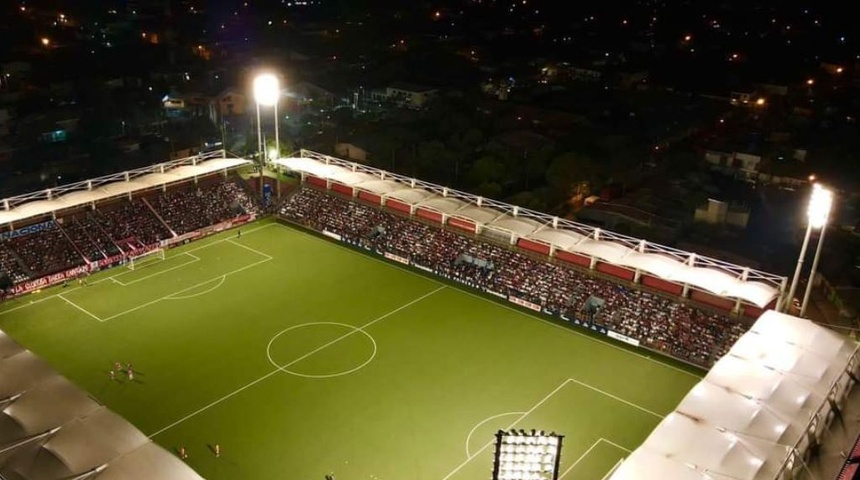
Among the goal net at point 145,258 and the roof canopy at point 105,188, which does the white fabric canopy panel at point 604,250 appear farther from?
the goal net at point 145,258

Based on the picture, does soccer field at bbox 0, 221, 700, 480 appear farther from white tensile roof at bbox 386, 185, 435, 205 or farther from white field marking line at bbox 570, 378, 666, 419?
white tensile roof at bbox 386, 185, 435, 205

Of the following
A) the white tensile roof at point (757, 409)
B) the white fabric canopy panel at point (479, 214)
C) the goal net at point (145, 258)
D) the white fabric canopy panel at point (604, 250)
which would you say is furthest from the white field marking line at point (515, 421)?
the goal net at point (145, 258)

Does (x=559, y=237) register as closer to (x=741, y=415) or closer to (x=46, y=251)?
(x=741, y=415)

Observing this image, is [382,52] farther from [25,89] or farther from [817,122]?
[817,122]

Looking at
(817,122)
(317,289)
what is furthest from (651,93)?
(317,289)

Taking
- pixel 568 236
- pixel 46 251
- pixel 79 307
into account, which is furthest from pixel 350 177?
pixel 46 251
